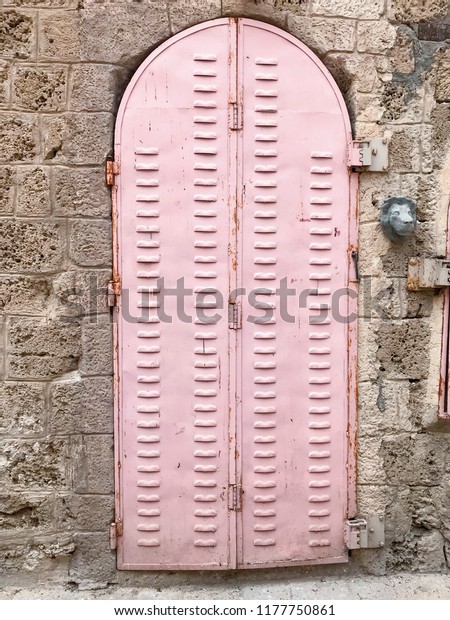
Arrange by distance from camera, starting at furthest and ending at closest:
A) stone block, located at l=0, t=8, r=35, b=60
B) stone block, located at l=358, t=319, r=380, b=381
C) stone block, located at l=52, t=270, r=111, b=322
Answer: stone block, located at l=358, t=319, r=380, b=381 → stone block, located at l=52, t=270, r=111, b=322 → stone block, located at l=0, t=8, r=35, b=60

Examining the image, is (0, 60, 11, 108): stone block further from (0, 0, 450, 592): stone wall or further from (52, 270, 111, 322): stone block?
(52, 270, 111, 322): stone block

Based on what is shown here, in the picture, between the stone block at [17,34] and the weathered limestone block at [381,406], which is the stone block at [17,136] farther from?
the weathered limestone block at [381,406]

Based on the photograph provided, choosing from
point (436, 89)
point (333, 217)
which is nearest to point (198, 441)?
point (333, 217)

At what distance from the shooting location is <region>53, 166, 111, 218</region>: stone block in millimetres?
3018

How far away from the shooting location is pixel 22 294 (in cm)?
305

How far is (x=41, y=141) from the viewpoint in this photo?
3006 millimetres

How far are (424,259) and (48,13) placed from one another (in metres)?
2.24

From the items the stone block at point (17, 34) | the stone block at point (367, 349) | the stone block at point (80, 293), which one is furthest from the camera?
the stone block at point (367, 349)

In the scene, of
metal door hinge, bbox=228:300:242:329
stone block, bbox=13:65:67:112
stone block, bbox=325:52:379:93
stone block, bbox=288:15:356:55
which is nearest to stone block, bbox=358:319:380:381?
metal door hinge, bbox=228:300:242:329

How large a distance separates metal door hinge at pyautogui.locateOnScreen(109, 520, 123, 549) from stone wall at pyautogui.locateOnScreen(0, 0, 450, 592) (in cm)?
3

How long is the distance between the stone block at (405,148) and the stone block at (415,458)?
142 cm

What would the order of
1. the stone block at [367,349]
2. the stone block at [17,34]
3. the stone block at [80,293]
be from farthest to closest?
the stone block at [367,349]
the stone block at [80,293]
the stone block at [17,34]

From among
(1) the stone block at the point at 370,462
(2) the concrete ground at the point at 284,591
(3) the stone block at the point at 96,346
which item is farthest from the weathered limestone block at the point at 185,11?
(2) the concrete ground at the point at 284,591

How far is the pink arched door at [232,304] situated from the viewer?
3.03 meters
